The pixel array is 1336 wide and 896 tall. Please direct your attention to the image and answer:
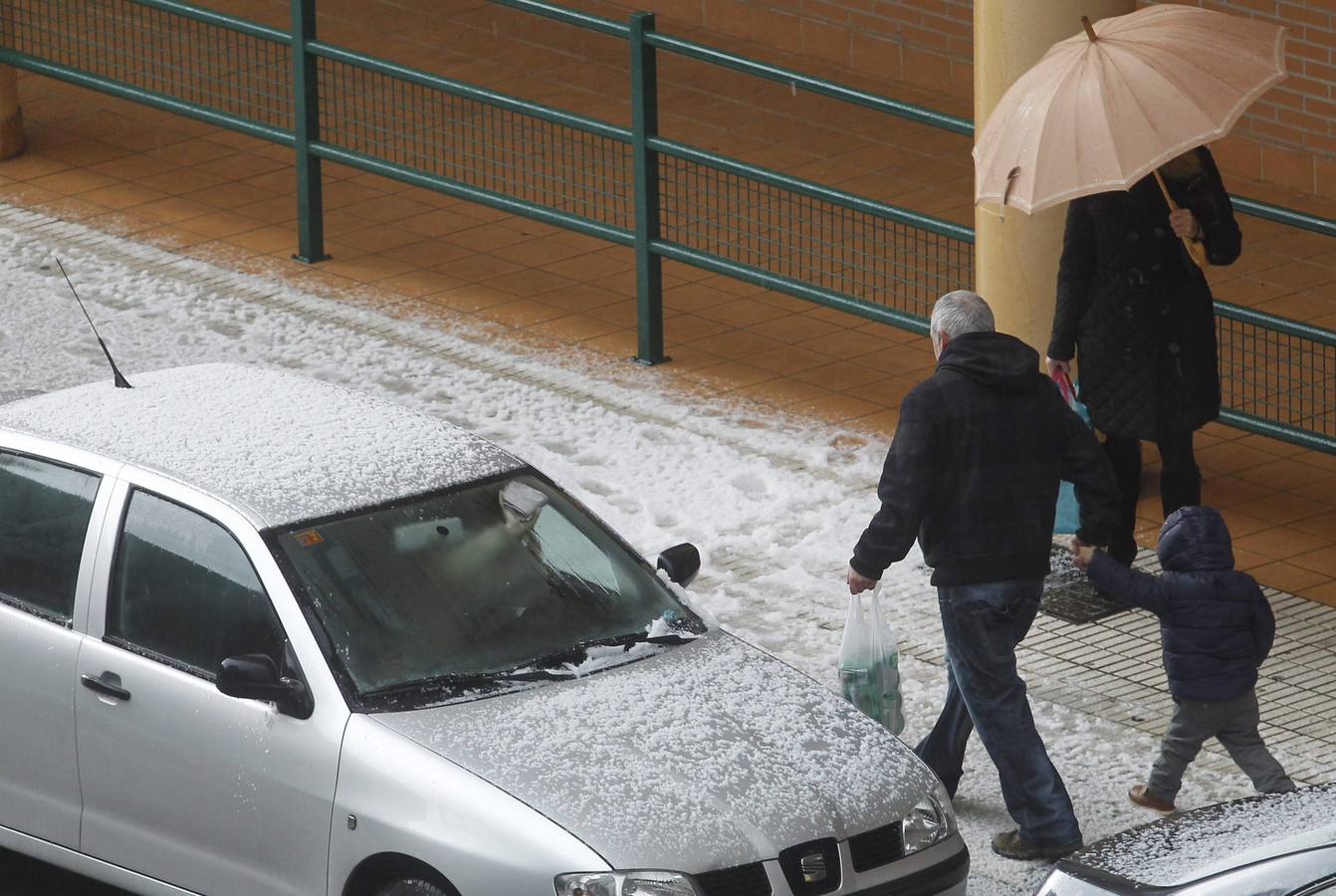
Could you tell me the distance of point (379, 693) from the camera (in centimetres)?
654

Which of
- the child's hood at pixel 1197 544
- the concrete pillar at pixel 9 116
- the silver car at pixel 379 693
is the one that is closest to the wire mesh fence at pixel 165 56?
the concrete pillar at pixel 9 116

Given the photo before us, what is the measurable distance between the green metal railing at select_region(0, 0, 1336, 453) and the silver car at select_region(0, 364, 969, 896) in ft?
12.5

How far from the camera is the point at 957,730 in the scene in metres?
7.68

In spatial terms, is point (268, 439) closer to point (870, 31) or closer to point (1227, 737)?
point (1227, 737)

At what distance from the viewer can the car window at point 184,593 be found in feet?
22.1

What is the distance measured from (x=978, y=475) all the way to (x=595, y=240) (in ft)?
22.9

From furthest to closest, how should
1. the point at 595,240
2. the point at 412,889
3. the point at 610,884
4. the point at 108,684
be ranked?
the point at 595,240
the point at 108,684
the point at 412,889
the point at 610,884

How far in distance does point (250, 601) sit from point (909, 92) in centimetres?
1007

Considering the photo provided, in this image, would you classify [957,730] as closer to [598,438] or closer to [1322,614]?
[1322,614]

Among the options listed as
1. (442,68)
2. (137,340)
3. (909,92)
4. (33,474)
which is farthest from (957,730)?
(442,68)

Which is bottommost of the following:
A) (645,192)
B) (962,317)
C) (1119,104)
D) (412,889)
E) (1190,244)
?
(412,889)

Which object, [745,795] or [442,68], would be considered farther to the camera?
[442,68]

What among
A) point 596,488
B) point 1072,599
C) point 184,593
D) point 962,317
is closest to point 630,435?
point 596,488

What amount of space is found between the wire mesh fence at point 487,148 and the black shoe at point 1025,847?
19.2 ft
